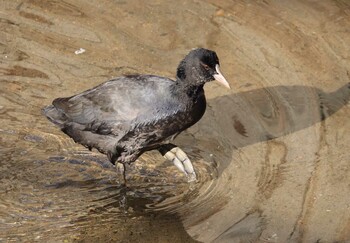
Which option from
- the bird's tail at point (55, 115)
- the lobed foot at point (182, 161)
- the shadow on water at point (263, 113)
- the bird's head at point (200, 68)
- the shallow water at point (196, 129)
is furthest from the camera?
the shadow on water at point (263, 113)

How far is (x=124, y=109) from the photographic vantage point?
7641mm

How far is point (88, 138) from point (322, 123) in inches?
85.5

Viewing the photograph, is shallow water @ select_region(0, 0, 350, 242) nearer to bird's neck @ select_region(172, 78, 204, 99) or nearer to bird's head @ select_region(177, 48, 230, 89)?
bird's neck @ select_region(172, 78, 204, 99)

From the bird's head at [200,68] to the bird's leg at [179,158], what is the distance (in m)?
0.68

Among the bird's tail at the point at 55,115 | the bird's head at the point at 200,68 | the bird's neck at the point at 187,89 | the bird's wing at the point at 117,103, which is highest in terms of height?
the bird's head at the point at 200,68

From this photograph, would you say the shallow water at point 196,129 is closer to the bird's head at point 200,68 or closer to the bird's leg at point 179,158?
the bird's leg at point 179,158

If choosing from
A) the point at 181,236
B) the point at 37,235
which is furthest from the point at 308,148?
the point at 37,235

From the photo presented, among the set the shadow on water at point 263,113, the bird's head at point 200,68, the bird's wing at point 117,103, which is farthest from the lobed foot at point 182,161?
the bird's head at point 200,68

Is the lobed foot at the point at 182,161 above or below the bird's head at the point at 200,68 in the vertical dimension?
below

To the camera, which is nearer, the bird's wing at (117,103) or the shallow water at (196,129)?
the shallow water at (196,129)

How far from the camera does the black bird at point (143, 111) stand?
756 cm

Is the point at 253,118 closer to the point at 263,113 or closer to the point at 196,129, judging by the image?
the point at 263,113

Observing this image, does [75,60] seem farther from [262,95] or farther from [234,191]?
[234,191]

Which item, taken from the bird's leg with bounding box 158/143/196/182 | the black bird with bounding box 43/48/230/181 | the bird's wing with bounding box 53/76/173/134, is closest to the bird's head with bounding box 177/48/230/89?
the black bird with bounding box 43/48/230/181
